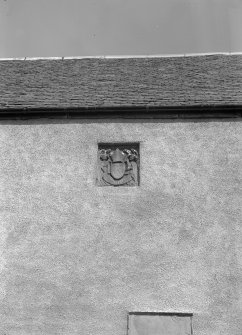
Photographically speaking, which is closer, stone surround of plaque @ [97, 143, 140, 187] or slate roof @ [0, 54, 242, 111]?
stone surround of plaque @ [97, 143, 140, 187]

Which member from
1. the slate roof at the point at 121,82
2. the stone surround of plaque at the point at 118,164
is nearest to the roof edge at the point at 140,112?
the slate roof at the point at 121,82

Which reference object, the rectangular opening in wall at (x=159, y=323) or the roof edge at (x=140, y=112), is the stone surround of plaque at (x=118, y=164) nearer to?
the roof edge at (x=140, y=112)

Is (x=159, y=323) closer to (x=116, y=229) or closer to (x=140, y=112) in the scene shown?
(x=116, y=229)

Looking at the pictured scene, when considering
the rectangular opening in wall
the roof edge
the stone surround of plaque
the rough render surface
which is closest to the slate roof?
the roof edge

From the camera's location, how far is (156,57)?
11125mm

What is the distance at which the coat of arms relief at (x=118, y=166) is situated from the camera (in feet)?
25.8

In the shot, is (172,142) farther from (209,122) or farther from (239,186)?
(239,186)

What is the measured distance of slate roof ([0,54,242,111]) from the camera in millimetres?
8461

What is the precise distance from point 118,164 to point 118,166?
37 mm

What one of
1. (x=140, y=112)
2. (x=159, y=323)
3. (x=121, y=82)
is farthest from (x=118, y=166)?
(x=159, y=323)

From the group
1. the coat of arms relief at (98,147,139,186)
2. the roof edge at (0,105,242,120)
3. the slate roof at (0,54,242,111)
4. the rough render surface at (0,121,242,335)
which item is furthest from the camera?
the slate roof at (0,54,242,111)

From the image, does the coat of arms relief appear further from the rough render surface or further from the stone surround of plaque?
the rough render surface

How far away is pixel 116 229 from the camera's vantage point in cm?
749

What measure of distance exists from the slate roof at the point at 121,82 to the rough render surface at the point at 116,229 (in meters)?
0.49
